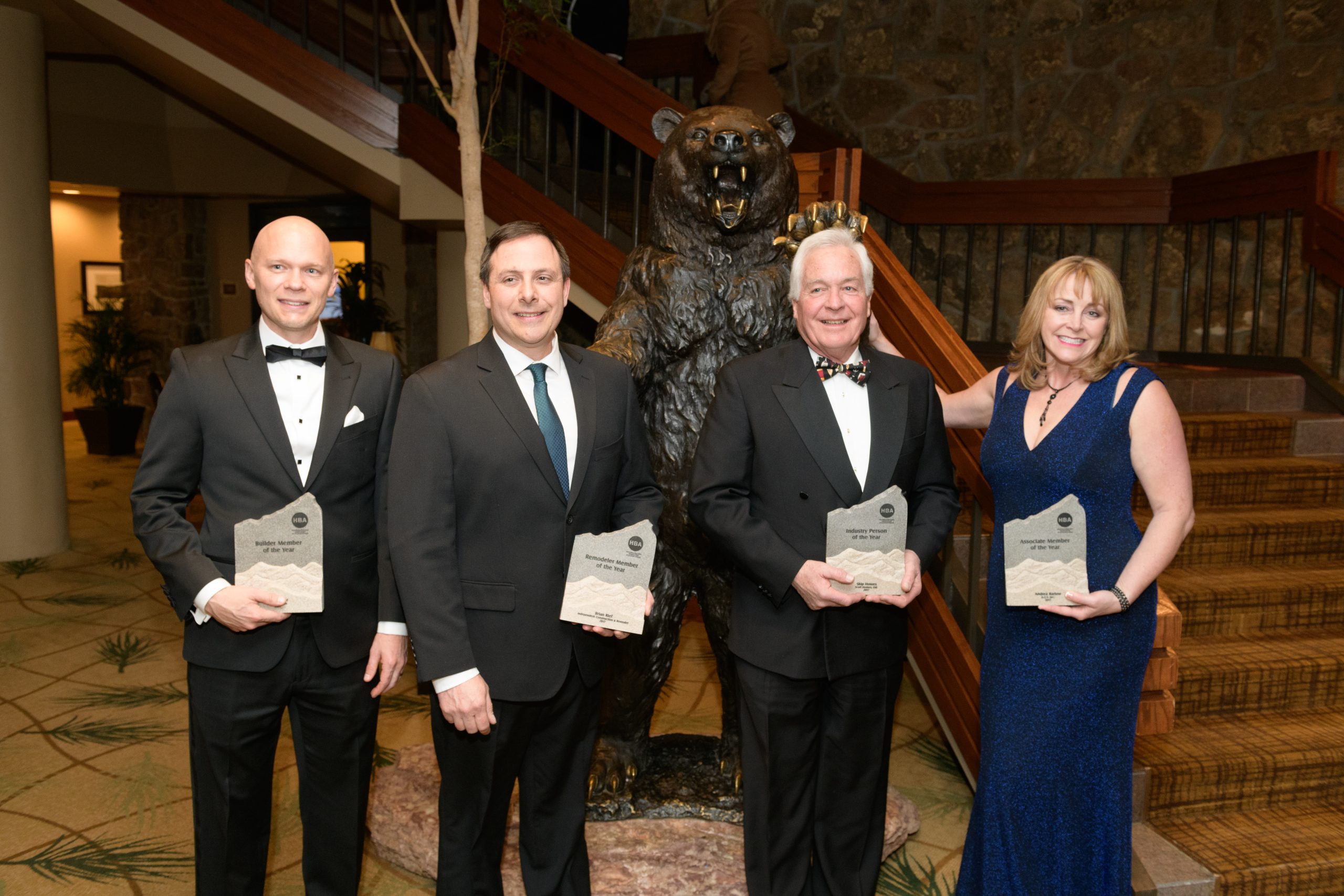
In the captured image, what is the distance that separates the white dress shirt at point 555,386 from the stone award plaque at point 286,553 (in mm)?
409

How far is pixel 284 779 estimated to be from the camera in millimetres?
3066

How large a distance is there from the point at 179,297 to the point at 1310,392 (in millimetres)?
9227

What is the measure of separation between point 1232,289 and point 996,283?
1.18 metres

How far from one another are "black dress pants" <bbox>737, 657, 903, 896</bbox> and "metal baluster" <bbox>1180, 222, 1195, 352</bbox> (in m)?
4.24

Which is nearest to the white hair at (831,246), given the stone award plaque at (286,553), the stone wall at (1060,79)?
the stone award plaque at (286,553)

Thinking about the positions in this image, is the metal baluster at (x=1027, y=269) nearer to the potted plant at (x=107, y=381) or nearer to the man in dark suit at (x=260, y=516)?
the man in dark suit at (x=260, y=516)

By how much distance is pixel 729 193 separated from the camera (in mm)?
2275

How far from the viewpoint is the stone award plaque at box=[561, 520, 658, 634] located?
174 centimetres

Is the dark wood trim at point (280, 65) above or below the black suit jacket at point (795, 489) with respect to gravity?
above

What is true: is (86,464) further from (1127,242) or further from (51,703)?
(1127,242)

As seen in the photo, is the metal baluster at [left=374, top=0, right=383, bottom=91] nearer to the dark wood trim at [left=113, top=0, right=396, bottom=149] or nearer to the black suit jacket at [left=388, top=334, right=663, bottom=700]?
the dark wood trim at [left=113, top=0, right=396, bottom=149]

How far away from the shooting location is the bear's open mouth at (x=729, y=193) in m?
2.25

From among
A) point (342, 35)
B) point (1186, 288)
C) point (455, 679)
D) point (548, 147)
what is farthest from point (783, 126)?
A: point (1186, 288)

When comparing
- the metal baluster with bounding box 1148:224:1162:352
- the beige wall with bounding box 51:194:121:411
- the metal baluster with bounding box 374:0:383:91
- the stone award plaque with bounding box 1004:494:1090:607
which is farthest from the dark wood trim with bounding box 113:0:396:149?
the beige wall with bounding box 51:194:121:411
